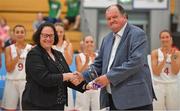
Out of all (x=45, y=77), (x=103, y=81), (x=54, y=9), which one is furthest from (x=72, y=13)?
(x=103, y=81)

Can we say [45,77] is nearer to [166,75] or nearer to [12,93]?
[12,93]

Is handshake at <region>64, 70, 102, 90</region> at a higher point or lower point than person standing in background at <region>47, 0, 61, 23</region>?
lower

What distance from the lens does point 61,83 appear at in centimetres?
366

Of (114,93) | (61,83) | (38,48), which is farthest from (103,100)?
(38,48)

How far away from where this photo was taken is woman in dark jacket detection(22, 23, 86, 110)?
3.54m

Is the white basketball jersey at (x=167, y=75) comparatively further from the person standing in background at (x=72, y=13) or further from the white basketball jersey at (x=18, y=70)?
the person standing in background at (x=72, y=13)

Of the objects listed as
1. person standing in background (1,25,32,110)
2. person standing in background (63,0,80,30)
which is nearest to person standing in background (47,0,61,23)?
person standing in background (63,0,80,30)

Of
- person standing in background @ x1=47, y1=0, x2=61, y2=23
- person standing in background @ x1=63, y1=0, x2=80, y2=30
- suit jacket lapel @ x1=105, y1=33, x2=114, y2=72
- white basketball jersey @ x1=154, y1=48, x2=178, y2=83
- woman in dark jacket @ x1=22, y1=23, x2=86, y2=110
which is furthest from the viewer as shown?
person standing in background @ x1=63, y1=0, x2=80, y2=30

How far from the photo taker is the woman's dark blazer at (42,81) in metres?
3.53

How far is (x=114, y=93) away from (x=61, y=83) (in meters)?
0.62

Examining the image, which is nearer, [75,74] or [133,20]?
[75,74]

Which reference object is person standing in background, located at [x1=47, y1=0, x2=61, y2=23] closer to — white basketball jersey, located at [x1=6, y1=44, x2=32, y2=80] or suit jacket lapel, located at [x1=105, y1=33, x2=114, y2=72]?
white basketball jersey, located at [x1=6, y1=44, x2=32, y2=80]

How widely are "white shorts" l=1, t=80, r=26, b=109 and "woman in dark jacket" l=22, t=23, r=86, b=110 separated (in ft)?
6.29

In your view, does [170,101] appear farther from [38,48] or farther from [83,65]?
[38,48]
